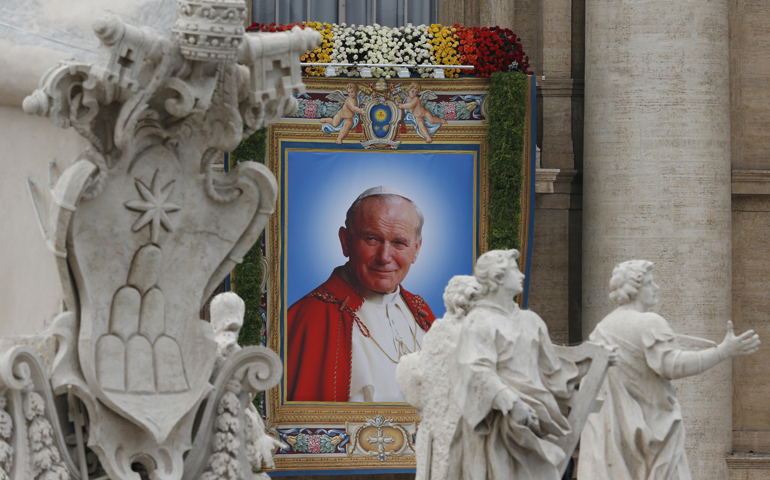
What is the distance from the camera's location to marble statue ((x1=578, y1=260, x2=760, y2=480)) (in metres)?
7.98

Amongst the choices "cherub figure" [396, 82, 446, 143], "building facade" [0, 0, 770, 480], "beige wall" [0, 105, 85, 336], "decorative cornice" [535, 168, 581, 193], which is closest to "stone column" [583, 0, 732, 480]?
"building facade" [0, 0, 770, 480]

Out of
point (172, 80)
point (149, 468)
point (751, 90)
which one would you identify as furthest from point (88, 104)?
point (751, 90)

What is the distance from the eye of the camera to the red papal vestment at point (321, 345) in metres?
12.3

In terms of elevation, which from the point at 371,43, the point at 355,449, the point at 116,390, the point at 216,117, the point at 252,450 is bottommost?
the point at 355,449

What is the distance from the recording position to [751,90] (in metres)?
14.2

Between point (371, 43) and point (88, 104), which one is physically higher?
point (371, 43)

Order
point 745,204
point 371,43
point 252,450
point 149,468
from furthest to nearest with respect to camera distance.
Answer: point 745,204, point 371,43, point 252,450, point 149,468

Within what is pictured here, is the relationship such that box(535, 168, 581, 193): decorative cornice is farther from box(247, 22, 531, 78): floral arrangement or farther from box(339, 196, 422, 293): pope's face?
box(339, 196, 422, 293): pope's face

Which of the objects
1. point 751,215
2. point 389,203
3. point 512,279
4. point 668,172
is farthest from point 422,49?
point 512,279

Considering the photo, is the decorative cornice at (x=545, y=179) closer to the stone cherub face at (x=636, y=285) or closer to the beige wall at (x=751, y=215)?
the beige wall at (x=751, y=215)

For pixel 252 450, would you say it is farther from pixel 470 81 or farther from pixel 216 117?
pixel 470 81

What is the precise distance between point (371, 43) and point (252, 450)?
28.5ft

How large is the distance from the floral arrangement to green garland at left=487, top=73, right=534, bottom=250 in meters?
0.21

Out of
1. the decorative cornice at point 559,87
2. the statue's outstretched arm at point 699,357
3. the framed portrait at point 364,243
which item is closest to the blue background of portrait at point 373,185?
the framed portrait at point 364,243
